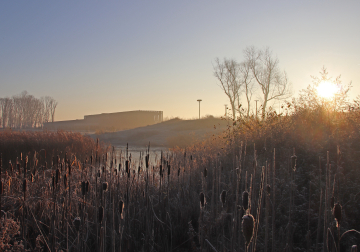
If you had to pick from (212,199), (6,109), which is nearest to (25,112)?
(6,109)

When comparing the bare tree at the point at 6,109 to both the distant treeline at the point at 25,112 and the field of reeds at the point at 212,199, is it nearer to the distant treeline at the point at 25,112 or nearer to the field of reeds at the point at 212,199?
the distant treeline at the point at 25,112

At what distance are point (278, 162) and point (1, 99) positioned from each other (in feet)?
240

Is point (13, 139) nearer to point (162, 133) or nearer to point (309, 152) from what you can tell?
point (309, 152)

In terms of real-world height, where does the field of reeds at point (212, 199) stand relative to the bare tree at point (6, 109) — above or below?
below

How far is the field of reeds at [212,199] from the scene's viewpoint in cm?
185

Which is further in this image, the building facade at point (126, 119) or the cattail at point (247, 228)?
the building facade at point (126, 119)

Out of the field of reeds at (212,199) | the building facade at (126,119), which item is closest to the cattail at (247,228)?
the field of reeds at (212,199)

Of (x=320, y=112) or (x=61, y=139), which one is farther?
(x=61, y=139)

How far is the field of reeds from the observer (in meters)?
1.85

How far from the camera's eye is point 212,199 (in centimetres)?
237

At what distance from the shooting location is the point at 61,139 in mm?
11242

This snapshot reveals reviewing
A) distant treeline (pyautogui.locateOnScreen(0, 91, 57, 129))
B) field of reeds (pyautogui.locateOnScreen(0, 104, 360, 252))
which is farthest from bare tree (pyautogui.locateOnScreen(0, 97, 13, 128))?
field of reeds (pyautogui.locateOnScreen(0, 104, 360, 252))

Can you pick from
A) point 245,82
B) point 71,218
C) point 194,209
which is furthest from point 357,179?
point 245,82

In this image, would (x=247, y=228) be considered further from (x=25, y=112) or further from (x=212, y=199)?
(x=25, y=112)
